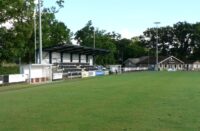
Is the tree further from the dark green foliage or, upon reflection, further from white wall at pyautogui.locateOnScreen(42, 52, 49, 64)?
white wall at pyautogui.locateOnScreen(42, 52, 49, 64)

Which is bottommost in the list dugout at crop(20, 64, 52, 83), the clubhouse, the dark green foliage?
dugout at crop(20, 64, 52, 83)

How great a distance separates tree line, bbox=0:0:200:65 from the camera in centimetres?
5747

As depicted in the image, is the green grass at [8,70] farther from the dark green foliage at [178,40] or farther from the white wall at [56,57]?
the dark green foliage at [178,40]

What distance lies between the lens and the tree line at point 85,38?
5747cm

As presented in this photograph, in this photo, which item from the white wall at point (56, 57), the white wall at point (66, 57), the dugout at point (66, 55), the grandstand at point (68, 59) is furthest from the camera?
the white wall at point (66, 57)

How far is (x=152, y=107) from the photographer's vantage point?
58.4ft

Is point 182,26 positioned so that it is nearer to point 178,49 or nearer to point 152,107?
point 178,49

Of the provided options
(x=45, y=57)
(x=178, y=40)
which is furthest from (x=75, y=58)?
(x=178, y=40)

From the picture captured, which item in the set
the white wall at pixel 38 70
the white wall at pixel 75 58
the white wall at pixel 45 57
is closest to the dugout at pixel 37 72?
the white wall at pixel 38 70

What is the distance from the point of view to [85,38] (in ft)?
428

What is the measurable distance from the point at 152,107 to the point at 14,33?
140ft

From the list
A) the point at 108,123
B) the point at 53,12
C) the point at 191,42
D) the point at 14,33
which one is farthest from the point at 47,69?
the point at 191,42

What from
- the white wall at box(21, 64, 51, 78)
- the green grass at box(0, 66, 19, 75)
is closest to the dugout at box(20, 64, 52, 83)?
the white wall at box(21, 64, 51, 78)

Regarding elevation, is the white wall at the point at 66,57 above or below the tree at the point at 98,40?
below
